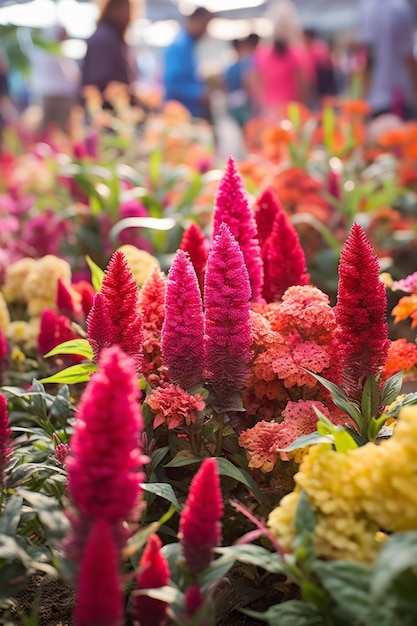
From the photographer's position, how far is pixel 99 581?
2.77ft

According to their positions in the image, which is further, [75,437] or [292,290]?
[292,290]

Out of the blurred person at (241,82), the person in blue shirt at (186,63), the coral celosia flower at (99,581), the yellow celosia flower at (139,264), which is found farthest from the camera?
the blurred person at (241,82)

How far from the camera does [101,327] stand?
1.25m

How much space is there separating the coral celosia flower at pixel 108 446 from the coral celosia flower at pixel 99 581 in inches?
1.8

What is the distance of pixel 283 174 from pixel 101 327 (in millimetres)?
2442

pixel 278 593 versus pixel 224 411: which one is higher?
pixel 224 411

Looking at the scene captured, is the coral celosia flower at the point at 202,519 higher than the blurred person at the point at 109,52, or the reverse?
the blurred person at the point at 109,52

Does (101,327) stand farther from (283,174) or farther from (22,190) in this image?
(22,190)

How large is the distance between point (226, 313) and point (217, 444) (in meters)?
0.25

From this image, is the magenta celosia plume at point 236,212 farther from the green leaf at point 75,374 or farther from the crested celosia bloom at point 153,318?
the green leaf at point 75,374

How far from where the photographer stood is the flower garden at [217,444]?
914 mm

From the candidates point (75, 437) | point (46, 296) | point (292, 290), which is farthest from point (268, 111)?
point (75, 437)

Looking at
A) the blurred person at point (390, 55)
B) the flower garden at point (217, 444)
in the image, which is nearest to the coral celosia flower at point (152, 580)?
the flower garden at point (217, 444)

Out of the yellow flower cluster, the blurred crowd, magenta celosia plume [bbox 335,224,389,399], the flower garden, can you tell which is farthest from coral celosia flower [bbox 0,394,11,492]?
the blurred crowd
